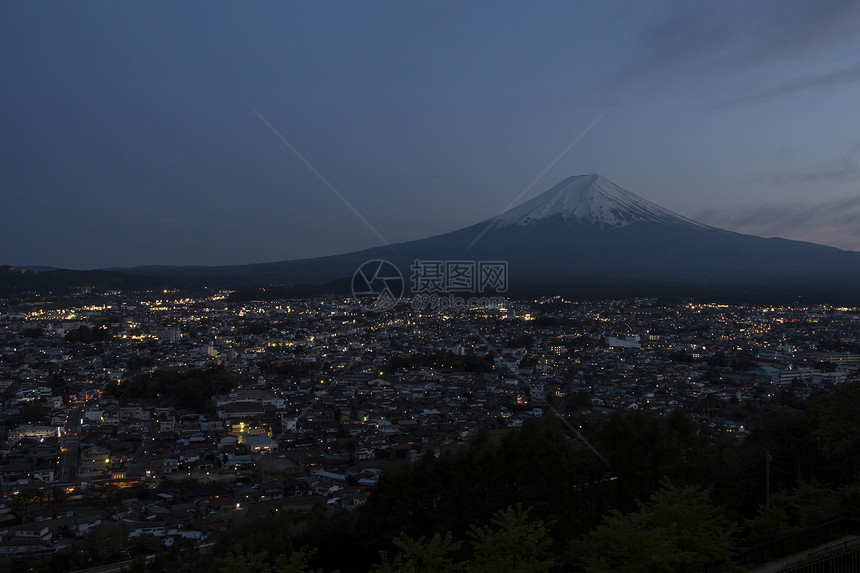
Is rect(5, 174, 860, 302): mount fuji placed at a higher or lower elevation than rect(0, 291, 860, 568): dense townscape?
higher

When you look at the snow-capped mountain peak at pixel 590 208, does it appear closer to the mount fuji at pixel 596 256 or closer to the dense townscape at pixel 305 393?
the mount fuji at pixel 596 256

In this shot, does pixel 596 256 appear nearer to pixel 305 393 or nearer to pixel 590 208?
pixel 590 208

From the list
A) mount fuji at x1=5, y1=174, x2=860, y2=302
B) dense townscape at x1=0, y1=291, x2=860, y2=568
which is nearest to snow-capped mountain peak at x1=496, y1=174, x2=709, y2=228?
mount fuji at x1=5, y1=174, x2=860, y2=302

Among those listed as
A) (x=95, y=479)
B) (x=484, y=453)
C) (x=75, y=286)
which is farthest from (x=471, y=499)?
(x=75, y=286)

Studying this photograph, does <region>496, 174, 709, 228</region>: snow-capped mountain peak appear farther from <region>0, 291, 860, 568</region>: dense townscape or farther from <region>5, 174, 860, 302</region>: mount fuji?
<region>0, 291, 860, 568</region>: dense townscape

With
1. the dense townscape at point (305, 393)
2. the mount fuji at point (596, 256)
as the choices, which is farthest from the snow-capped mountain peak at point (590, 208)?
the dense townscape at point (305, 393)

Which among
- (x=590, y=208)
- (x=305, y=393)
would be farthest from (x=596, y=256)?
(x=305, y=393)
